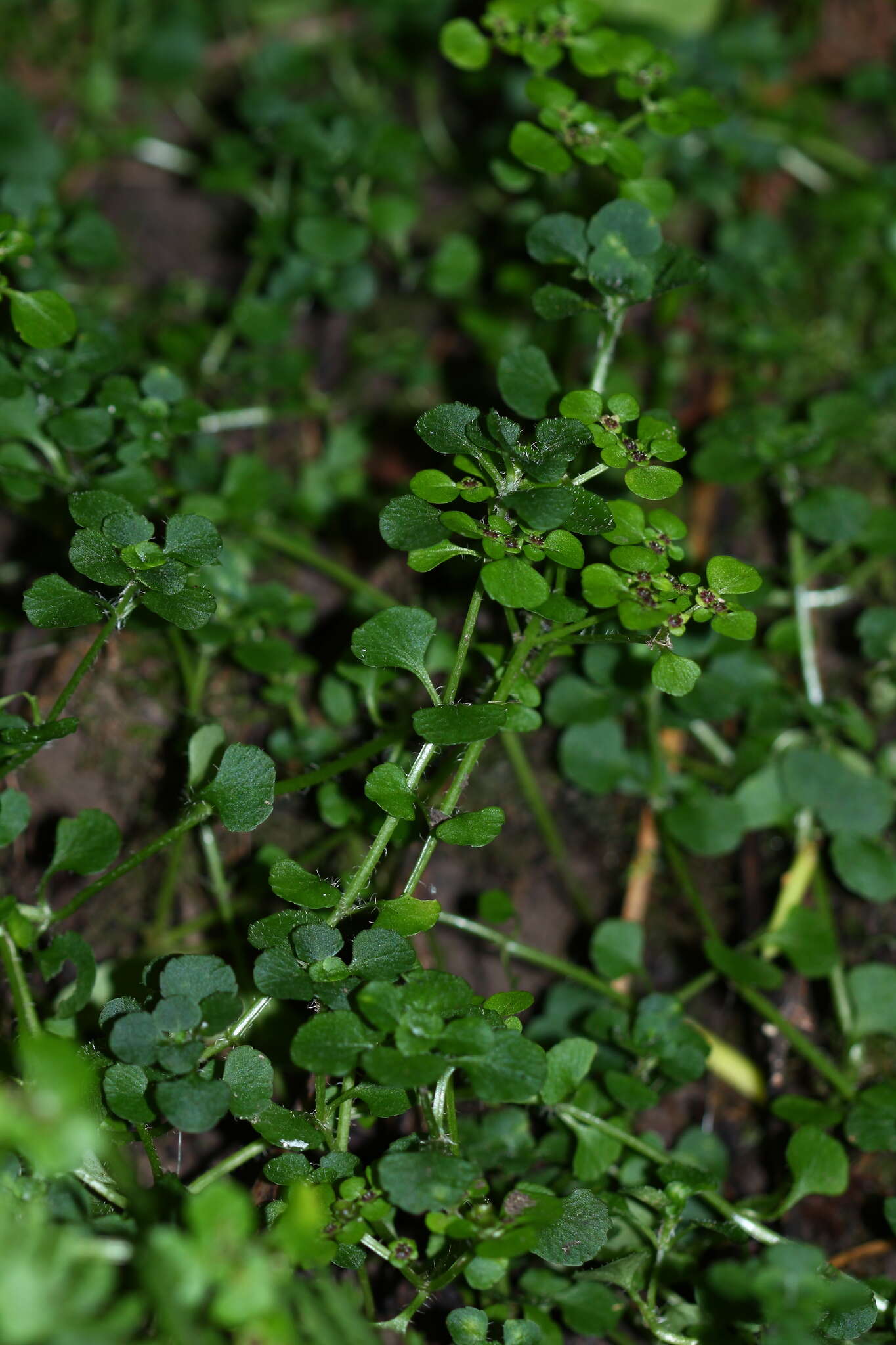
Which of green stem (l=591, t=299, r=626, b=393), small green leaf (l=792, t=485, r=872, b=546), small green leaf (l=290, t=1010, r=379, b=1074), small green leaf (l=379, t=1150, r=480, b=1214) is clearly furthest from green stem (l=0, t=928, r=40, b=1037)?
small green leaf (l=792, t=485, r=872, b=546)

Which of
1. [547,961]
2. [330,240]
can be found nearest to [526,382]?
[330,240]

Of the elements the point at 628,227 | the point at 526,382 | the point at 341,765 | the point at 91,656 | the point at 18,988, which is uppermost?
the point at 628,227

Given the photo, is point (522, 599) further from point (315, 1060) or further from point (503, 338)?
point (503, 338)

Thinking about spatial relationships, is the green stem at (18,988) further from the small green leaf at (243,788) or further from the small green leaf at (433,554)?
the small green leaf at (433,554)

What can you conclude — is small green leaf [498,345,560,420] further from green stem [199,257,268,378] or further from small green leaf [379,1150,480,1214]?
small green leaf [379,1150,480,1214]

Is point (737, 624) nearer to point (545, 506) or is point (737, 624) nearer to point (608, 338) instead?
point (545, 506)

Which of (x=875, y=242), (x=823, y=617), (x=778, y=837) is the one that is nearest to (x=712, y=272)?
(x=875, y=242)
